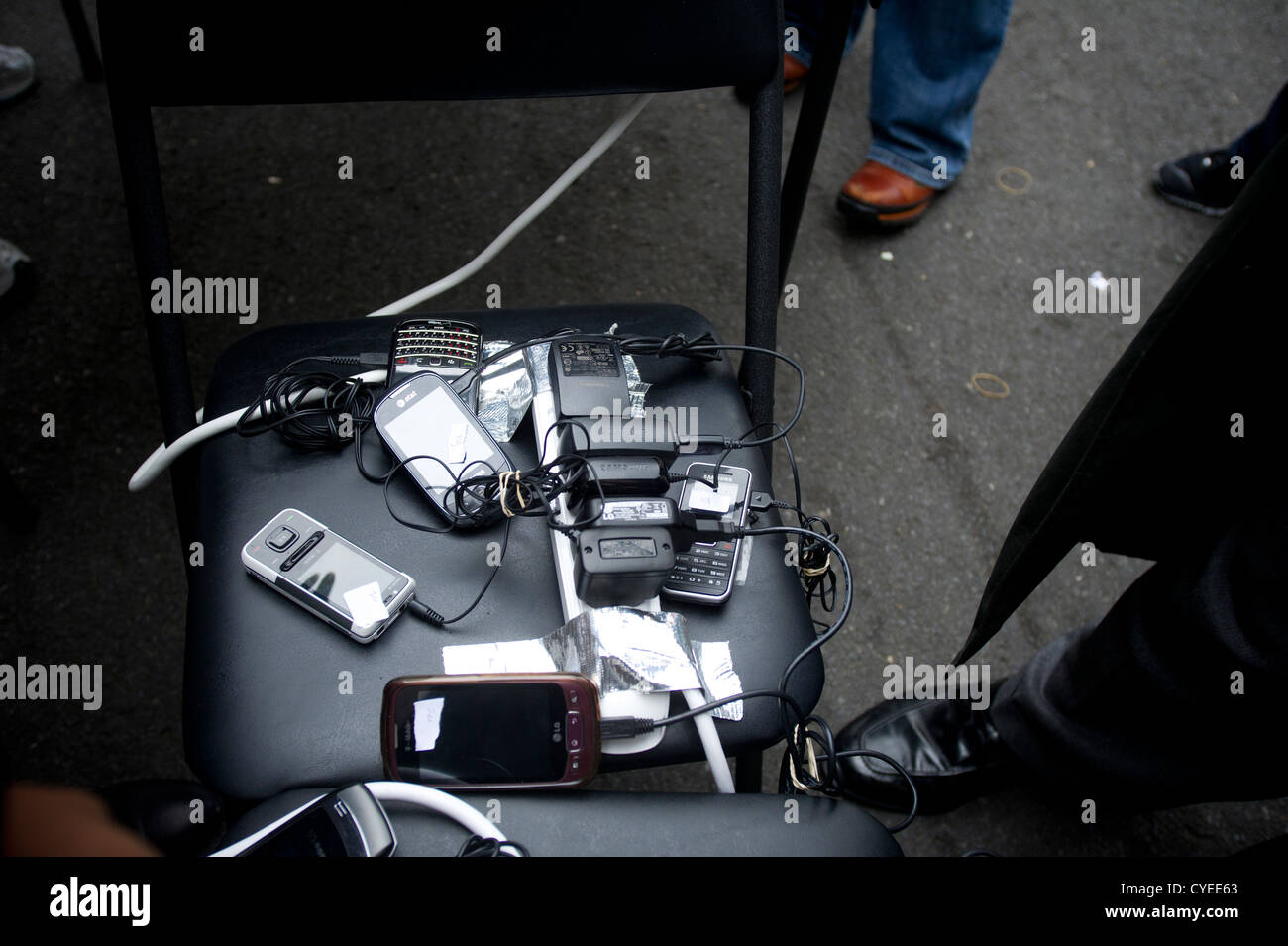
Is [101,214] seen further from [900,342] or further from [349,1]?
[900,342]

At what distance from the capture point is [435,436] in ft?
2.56

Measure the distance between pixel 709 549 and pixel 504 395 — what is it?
232 millimetres

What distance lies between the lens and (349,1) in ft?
2.44

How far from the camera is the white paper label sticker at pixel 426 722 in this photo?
0.63 m

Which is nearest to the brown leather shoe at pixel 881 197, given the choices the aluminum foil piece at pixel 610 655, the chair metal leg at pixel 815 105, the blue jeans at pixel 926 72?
the blue jeans at pixel 926 72

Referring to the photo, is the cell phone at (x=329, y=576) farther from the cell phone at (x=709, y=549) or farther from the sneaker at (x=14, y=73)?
the sneaker at (x=14, y=73)

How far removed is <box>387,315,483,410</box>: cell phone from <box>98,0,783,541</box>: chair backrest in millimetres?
182

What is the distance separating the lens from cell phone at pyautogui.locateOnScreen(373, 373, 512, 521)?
0.76 m

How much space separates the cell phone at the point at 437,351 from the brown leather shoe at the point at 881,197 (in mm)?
1148

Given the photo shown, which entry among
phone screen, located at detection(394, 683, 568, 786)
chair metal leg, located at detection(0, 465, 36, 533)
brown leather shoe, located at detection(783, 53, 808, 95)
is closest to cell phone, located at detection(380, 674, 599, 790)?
phone screen, located at detection(394, 683, 568, 786)

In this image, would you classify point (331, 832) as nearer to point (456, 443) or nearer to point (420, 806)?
point (420, 806)

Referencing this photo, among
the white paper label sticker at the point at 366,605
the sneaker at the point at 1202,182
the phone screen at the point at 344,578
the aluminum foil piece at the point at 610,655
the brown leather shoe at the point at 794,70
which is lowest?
the aluminum foil piece at the point at 610,655

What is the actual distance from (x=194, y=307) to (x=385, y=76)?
2.80ft

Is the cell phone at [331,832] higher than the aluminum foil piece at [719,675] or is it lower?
lower
